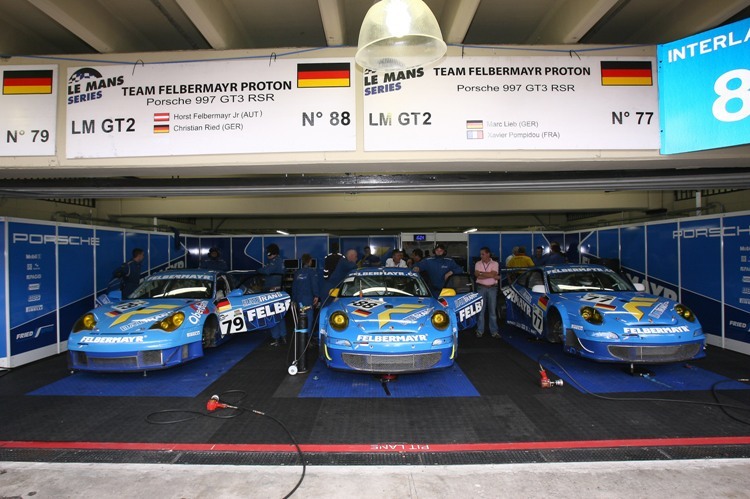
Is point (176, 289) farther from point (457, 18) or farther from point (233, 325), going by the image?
point (457, 18)

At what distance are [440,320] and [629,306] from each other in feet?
8.11

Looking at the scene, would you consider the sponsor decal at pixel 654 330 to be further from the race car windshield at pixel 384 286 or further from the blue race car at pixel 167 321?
the blue race car at pixel 167 321

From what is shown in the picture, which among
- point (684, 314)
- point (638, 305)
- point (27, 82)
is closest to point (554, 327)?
point (638, 305)

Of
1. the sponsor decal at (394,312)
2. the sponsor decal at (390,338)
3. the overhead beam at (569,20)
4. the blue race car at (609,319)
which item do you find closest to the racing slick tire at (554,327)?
the blue race car at (609,319)

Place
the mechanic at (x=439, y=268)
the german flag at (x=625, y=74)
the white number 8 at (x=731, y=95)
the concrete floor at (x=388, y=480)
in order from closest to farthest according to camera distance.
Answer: the concrete floor at (x=388, y=480)
the white number 8 at (x=731, y=95)
the german flag at (x=625, y=74)
the mechanic at (x=439, y=268)

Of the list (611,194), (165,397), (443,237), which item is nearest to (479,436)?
(165,397)

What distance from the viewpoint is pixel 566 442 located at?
3.07 m

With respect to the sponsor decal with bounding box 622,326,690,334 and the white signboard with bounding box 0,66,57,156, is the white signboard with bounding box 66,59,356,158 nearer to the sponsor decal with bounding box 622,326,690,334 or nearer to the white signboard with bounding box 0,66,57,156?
the white signboard with bounding box 0,66,57,156

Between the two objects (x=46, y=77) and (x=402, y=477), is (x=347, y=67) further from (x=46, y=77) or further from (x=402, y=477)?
(x=402, y=477)

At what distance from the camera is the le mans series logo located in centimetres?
420

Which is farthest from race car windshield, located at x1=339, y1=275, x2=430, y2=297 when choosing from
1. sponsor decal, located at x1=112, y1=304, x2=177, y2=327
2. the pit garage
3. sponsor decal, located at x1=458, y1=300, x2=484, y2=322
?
sponsor decal, located at x1=112, y1=304, x2=177, y2=327

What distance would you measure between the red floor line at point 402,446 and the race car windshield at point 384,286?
96.1 inches

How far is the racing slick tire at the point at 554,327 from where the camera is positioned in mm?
5152

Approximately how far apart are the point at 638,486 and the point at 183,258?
35.4ft
